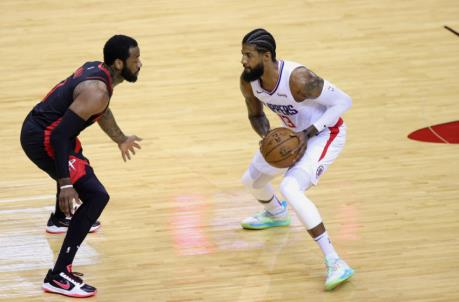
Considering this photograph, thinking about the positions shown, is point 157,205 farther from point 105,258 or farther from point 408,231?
point 408,231

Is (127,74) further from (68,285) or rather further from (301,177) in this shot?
(68,285)

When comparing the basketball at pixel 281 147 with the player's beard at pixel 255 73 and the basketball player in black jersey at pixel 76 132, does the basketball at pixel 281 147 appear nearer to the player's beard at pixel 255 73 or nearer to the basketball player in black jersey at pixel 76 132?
the player's beard at pixel 255 73

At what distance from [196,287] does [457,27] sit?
25.8 feet

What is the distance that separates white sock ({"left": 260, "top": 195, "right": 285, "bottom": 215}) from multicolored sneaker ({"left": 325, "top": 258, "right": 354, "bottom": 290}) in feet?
3.53

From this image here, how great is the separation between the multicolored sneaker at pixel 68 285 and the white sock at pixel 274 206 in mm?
1748

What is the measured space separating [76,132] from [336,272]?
217cm

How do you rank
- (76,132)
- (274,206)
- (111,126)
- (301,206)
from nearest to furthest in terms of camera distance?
(76,132) → (301,206) → (111,126) → (274,206)

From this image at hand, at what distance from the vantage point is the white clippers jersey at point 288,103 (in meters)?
7.25

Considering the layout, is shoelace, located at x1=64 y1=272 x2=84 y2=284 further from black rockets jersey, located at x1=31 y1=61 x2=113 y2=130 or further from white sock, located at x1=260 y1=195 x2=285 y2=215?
white sock, located at x1=260 y1=195 x2=285 y2=215

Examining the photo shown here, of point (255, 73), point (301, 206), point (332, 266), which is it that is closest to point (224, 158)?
point (255, 73)

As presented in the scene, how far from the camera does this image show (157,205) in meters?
8.56

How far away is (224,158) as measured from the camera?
9594 millimetres

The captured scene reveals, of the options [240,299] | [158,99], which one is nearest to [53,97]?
[240,299]

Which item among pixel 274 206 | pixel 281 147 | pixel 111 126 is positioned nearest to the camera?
pixel 281 147
